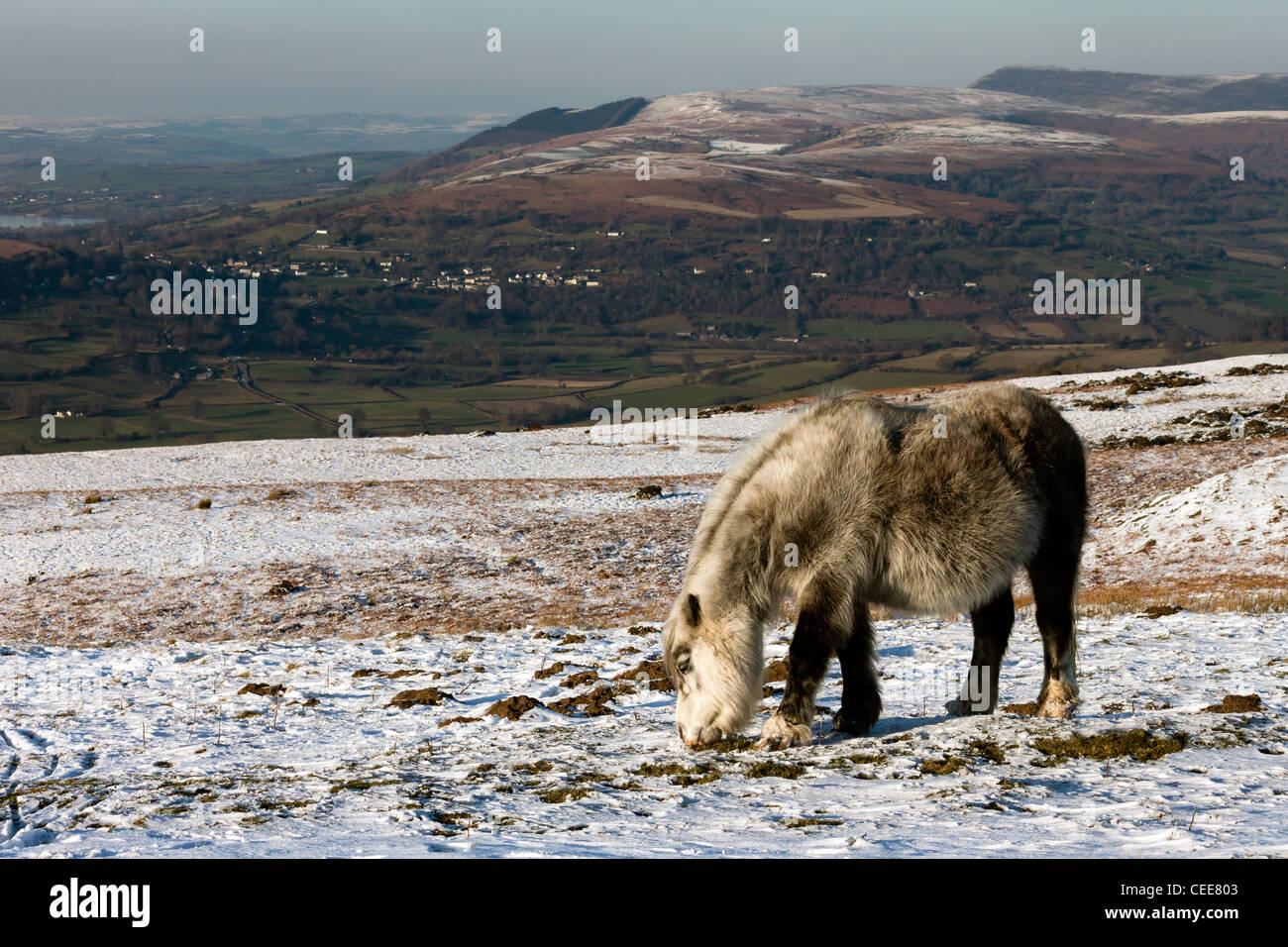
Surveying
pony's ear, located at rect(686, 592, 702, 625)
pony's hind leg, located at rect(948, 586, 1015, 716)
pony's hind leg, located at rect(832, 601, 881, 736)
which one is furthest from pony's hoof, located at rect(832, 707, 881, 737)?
pony's ear, located at rect(686, 592, 702, 625)

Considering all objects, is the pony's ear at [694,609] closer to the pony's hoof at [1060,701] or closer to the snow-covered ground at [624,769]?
the snow-covered ground at [624,769]

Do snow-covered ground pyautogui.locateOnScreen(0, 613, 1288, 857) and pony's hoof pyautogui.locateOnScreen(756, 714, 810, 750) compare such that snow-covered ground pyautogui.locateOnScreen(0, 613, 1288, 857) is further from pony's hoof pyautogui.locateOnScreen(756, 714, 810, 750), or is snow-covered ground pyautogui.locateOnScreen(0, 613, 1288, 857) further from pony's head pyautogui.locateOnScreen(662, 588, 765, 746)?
pony's head pyautogui.locateOnScreen(662, 588, 765, 746)

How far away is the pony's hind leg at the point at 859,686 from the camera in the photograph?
8.77 metres

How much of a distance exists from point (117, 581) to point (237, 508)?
22.4 feet

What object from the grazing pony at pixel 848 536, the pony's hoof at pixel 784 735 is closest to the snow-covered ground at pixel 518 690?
the pony's hoof at pixel 784 735

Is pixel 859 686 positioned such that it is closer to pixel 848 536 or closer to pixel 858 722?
pixel 858 722

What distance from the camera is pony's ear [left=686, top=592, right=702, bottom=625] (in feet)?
27.7

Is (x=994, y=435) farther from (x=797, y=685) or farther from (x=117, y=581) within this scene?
(x=117, y=581)

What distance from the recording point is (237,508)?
96.9 feet

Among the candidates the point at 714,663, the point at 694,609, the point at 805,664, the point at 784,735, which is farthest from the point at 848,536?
the point at 784,735

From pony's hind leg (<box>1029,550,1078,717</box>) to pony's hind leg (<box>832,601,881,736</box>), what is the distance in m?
1.57

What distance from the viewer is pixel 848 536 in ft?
26.9

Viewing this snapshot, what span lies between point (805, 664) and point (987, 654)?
2414 millimetres

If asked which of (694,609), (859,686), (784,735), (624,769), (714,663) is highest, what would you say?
(694,609)
